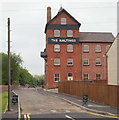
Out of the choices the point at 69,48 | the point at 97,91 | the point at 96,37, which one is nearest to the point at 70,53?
the point at 69,48

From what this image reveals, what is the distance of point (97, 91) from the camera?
3170 centimetres

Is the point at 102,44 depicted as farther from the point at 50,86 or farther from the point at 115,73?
the point at 115,73

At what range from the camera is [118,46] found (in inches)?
1313

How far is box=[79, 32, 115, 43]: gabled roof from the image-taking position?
73.1m

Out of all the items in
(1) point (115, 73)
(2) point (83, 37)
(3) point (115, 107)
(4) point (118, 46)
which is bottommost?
(3) point (115, 107)

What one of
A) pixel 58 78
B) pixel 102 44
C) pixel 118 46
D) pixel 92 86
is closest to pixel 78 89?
pixel 92 86

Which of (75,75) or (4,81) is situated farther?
(4,81)

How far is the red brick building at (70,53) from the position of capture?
230 ft

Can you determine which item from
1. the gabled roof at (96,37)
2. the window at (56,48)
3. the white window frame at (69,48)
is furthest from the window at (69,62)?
the gabled roof at (96,37)

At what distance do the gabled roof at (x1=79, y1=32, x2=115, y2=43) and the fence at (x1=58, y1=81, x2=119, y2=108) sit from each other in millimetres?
26774

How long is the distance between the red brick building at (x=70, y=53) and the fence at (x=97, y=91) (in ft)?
71.2

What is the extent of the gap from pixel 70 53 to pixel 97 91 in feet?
132

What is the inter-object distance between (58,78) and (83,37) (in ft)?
39.6

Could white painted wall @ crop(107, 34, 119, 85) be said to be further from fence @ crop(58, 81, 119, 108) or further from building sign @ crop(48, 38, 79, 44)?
building sign @ crop(48, 38, 79, 44)
